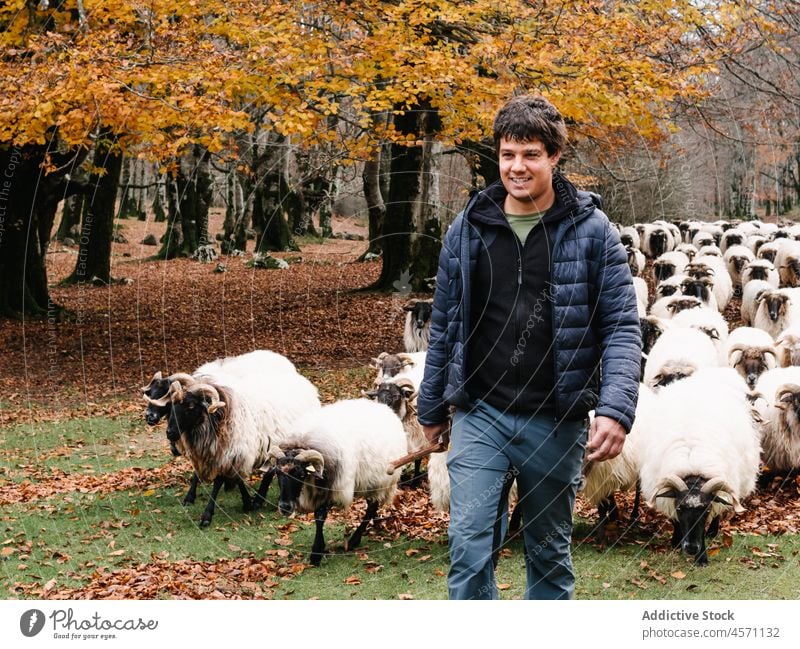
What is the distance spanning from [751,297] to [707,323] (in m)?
4.96

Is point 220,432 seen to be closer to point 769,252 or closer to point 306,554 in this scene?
point 306,554

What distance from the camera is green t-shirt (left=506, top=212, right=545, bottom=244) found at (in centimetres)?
489

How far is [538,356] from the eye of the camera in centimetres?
478

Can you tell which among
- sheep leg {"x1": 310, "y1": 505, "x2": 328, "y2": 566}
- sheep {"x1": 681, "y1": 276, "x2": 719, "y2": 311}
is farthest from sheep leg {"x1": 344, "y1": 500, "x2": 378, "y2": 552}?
sheep {"x1": 681, "y1": 276, "x2": 719, "y2": 311}

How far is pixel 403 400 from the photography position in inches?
426

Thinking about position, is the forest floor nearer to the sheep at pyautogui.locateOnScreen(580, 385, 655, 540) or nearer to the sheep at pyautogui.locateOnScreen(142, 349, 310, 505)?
the sheep at pyautogui.locateOnScreen(580, 385, 655, 540)

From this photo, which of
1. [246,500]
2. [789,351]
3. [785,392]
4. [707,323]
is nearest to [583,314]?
[785,392]

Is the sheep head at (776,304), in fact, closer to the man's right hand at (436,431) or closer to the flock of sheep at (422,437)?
the flock of sheep at (422,437)

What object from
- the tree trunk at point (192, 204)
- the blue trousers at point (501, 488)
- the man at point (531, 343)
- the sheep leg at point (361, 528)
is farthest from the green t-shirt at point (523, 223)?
the tree trunk at point (192, 204)

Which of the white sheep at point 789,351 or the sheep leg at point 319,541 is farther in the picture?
the white sheep at point 789,351

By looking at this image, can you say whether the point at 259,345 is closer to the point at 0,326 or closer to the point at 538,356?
the point at 0,326

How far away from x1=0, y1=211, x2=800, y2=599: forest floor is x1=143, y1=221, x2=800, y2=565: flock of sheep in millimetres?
421

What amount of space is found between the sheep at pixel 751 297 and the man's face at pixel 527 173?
15.4 metres

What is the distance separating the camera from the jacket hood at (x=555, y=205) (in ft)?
15.9
